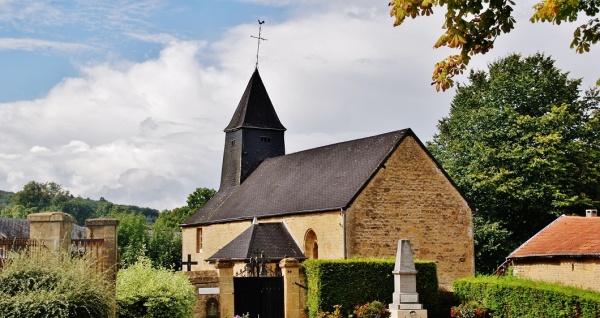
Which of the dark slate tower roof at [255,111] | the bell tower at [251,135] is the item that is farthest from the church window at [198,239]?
the dark slate tower roof at [255,111]

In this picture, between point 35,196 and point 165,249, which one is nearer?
point 165,249

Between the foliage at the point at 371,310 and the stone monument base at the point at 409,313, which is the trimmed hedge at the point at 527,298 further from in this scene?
the foliage at the point at 371,310

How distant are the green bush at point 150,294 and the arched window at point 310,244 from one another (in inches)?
471

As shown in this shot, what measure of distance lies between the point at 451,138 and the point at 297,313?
2305 centimetres

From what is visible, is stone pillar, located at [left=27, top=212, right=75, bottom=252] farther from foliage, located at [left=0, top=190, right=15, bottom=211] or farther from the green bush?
foliage, located at [left=0, top=190, right=15, bottom=211]

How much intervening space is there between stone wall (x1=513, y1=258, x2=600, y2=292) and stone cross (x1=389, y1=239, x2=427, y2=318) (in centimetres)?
680

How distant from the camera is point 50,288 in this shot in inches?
512

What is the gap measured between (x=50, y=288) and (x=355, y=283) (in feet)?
37.3

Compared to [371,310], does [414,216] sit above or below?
above

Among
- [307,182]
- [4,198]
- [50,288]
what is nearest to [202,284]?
[50,288]

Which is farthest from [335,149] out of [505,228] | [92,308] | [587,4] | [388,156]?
[587,4]

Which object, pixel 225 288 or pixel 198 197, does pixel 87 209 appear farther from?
pixel 225 288

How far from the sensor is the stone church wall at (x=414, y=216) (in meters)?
27.3

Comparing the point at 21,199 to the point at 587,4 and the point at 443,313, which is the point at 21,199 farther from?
the point at 587,4
